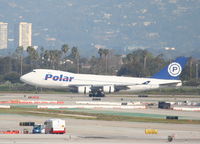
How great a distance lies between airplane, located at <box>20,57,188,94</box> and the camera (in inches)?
3824

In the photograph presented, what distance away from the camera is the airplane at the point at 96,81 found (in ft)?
319

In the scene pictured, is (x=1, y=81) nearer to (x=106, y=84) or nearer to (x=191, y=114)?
(x=106, y=84)

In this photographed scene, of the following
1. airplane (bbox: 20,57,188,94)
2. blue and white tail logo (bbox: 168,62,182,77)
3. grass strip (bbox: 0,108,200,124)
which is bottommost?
grass strip (bbox: 0,108,200,124)

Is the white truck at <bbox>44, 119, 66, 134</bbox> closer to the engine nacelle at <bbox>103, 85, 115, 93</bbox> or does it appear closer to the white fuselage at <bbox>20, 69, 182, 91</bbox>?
the white fuselage at <bbox>20, 69, 182, 91</bbox>

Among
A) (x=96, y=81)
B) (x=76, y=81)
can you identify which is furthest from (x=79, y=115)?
(x=96, y=81)

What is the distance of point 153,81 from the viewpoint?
100 meters

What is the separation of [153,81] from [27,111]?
3944 centimetres

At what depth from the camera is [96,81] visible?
324 feet

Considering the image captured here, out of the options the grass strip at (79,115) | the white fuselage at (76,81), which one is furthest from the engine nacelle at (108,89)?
the grass strip at (79,115)

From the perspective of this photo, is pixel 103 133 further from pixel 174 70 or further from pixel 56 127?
pixel 174 70

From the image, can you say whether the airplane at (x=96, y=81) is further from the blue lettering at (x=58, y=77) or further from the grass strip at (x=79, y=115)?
the grass strip at (x=79, y=115)

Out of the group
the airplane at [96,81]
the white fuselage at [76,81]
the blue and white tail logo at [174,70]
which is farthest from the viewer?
the blue and white tail logo at [174,70]

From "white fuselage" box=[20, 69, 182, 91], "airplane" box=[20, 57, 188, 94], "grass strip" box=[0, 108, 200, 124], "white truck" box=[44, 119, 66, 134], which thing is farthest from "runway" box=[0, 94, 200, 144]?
"airplane" box=[20, 57, 188, 94]

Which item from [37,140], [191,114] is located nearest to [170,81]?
[191,114]
